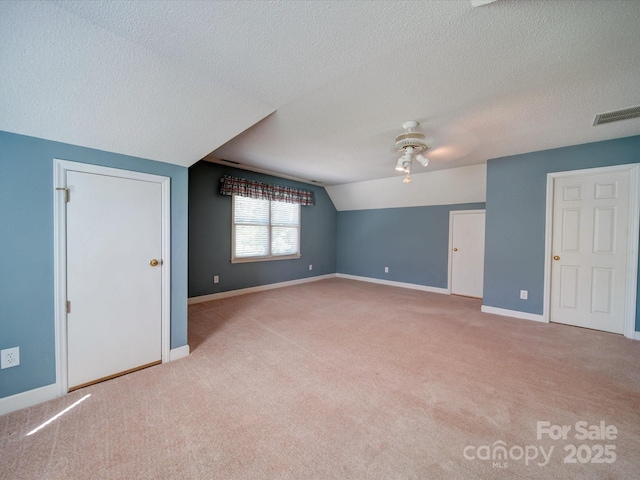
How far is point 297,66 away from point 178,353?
2649 millimetres

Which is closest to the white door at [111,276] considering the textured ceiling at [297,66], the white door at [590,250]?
the textured ceiling at [297,66]

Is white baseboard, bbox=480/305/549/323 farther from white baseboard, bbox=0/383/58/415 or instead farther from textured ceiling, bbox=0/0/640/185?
white baseboard, bbox=0/383/58/415

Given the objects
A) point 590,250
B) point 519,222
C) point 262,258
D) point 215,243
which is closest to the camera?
point 590,250

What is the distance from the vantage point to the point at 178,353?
7.81 ft

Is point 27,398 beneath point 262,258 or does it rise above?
beneath

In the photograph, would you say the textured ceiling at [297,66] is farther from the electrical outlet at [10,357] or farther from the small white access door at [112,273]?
the electrical outlet at [10,357]

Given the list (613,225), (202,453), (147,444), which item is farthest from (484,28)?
(613,225)

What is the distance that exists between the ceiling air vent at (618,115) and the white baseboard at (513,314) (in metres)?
2.43

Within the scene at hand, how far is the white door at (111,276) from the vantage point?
1.87 m

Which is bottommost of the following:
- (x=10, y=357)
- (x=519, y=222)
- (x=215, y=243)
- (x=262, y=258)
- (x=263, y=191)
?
(x=10, y=357)

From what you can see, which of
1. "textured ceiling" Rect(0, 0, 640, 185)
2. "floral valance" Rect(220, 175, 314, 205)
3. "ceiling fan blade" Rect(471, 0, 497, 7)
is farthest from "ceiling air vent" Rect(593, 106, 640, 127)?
"floral valance" Rect(220, 175, 314, 205)

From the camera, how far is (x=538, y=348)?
259cm

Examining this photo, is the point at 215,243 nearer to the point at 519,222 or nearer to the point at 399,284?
the point at 399,284

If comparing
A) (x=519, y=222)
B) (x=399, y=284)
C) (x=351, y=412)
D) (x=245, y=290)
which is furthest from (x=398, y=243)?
(x=351, y=412)
